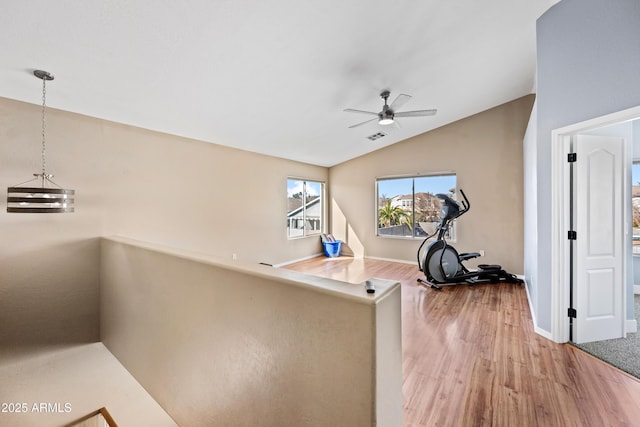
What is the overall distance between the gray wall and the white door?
230 millimetres

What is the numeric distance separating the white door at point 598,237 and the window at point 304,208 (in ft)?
15.9

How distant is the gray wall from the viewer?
2115mm

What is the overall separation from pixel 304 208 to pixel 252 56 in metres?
4.49

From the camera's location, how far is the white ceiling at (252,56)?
192cm

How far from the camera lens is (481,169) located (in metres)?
5.28

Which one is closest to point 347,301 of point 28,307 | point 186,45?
point 186,45

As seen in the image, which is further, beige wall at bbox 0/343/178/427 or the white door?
the white door

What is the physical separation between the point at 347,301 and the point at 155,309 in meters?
1.83

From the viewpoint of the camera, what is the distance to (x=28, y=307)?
8.95ft

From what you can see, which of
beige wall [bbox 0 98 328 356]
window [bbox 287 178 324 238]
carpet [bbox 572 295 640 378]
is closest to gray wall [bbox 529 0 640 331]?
carpet [bbox 572 295 640 378]

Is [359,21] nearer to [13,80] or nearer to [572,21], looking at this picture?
[572,21]

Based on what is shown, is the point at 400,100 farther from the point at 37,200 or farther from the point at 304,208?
the point at 304,208

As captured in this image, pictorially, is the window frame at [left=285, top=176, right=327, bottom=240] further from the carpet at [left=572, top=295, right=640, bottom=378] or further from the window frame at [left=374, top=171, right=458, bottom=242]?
the carpet at [left=572, top=295, right=640, bottom=378]

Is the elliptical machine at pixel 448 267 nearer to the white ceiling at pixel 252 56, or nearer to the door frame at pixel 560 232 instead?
the door frame at pixel 560 232
